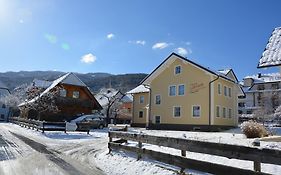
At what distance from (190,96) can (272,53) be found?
21.4 m

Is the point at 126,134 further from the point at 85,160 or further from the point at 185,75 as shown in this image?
the point at 185,75

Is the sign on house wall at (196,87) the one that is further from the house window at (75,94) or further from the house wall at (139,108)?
the house window at (75,94)

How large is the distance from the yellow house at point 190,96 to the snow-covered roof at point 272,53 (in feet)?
60.5

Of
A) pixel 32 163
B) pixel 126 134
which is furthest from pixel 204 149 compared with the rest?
pixel 32 163

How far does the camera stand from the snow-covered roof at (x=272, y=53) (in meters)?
11.6

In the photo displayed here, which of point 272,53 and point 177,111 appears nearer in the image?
point 272,53

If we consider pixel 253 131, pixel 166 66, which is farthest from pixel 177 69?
pixel 253 131

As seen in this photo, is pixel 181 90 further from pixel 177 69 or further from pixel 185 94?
pixel 177 69

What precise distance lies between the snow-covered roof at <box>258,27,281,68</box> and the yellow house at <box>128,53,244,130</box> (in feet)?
60.5

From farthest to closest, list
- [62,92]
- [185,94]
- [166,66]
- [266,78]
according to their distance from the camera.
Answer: [266,78] < [62,92] < [166,66] < [185,94]

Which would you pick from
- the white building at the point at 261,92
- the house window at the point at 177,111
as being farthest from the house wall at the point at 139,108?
the white building at the point at 261,92

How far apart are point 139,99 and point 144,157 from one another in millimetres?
36559

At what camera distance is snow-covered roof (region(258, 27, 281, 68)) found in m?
11.6

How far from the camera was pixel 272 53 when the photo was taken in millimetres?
12156
